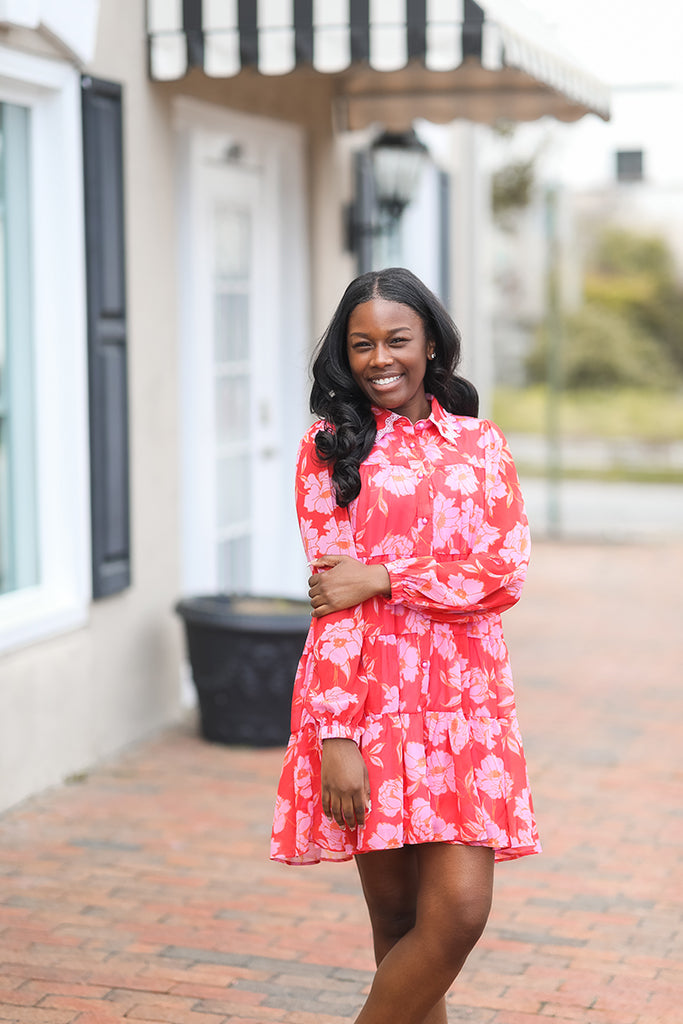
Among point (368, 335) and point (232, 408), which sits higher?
point (368, 335)

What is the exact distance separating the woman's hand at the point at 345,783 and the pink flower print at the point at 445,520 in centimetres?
43

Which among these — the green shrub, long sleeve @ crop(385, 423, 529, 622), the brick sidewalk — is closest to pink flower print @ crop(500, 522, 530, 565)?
long sleeve @ crop(385, 423, 529, 622)

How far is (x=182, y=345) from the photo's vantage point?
6.61 m

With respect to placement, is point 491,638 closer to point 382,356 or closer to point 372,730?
point 372,730

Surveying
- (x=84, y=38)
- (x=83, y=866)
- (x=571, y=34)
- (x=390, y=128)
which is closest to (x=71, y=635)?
(x=83, y=866)

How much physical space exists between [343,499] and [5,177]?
10.3 feet

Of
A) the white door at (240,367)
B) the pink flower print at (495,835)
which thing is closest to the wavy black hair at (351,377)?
the pink flower print at (495,835)

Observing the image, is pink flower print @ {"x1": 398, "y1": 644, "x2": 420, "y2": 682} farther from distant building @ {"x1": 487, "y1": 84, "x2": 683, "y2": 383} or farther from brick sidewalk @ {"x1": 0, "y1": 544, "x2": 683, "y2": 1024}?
distant building @ {"x1": 487, "y1": 84, "x2": 683, "y2": 383}

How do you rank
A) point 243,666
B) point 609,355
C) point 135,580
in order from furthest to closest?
1. point 609,355
2. point 135,580
3. point 243,666

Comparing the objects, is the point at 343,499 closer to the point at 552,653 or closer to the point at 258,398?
the point at 258,398

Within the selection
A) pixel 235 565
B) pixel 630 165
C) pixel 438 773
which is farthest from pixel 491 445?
pixel 630 165

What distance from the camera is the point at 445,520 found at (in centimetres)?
285

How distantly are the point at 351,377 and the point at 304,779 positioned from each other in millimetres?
804

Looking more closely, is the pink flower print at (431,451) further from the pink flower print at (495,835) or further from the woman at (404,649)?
the pink flower print at (495,835)
